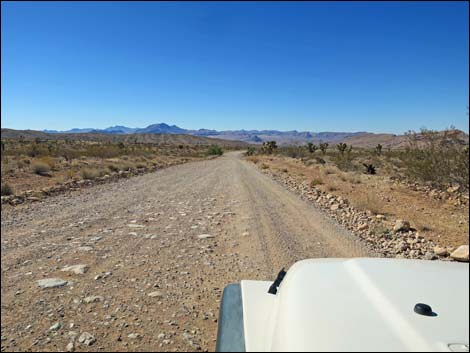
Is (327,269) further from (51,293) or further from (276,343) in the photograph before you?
(51,293)

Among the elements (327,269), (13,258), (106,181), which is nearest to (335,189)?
(106,181)

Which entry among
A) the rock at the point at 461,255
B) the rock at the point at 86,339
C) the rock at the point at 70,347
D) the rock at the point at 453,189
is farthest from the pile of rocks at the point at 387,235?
the rock at the point at 70,347

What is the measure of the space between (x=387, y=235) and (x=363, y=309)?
18.9ft

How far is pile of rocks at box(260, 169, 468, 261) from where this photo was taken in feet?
18.2

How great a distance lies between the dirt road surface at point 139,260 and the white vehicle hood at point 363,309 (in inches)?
64.6

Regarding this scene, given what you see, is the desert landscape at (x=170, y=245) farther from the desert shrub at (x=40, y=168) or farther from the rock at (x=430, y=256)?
the desert shrub at (x=40, y=168)

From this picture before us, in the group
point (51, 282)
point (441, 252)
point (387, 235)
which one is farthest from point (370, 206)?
point (51, 282)

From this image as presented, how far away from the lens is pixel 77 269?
15.1 ft

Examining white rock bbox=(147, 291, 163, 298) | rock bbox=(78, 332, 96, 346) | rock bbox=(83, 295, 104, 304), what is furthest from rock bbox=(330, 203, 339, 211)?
rock bbox=(78, 332, 96, 346)

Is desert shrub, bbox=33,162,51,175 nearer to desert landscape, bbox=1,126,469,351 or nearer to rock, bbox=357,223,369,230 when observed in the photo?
desert landscape, bbox=1,126,469,351

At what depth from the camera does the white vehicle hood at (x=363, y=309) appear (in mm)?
1218

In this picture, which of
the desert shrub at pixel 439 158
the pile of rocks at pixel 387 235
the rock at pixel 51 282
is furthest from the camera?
the desert shrub at pixel 439 158

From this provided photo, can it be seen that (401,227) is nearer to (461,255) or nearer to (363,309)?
(461,255)

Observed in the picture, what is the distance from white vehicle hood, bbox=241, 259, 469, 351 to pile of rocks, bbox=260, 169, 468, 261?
13.7ft
